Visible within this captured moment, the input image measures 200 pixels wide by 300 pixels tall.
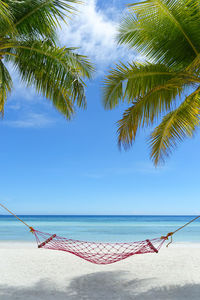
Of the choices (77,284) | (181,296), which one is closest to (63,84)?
(77,284)

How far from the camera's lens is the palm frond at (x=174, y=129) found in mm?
3018

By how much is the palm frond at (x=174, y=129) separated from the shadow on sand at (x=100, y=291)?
1.29m

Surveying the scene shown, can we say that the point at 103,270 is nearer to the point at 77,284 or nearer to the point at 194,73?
the point at 77,284

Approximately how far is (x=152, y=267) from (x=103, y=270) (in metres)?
0.67

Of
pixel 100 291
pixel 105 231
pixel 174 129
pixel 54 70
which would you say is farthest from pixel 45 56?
pixel 105 231

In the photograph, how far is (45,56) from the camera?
2842mm

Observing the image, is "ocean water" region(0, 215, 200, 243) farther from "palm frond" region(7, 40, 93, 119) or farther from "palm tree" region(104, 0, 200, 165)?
"palm frond" region(7, 40, 93, 119)

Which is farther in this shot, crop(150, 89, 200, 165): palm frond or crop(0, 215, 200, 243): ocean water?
crop(0, 215, 200, 243): ocean water

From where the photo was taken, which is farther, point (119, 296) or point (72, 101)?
point (72, 101)

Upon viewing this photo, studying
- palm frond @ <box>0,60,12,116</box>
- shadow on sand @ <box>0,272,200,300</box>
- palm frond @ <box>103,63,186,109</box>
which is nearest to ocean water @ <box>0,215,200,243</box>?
shadow on sand @ <box>0,272,200,300</box>

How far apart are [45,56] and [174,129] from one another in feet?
5.03

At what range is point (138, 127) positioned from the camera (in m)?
2.92

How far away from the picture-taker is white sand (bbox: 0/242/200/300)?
8.79ft

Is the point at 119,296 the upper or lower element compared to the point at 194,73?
lower
